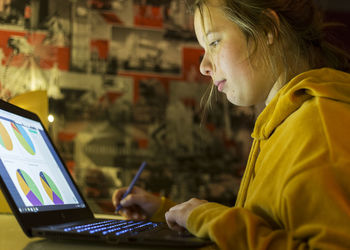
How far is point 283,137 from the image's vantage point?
0.60m

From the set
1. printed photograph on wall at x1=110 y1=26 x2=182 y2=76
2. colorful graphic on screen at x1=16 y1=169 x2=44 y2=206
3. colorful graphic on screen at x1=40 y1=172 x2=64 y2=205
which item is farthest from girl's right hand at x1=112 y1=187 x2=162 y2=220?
printed photograph on wall at x1=110 y1=26 x2=182 y2=76

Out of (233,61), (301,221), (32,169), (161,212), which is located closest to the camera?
(301,221)

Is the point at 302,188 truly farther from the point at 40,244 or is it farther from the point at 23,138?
the point at 23,138

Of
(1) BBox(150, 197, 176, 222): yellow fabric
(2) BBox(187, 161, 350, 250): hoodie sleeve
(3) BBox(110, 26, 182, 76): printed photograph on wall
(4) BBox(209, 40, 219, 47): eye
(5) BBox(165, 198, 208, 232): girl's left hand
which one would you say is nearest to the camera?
(2) BBox(187, 161, 350, 250): hoodie sleeve

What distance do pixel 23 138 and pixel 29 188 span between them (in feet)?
0.47

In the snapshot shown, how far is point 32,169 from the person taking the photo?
0.71 meters

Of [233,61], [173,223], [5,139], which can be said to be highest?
[233,61]

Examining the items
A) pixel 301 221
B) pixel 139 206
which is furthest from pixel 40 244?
pixel 139 206

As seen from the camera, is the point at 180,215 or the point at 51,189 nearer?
the point at 180,215

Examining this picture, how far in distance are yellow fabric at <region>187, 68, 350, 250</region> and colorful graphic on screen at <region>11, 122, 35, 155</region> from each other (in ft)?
1.19

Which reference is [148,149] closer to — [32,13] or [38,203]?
[32,13]

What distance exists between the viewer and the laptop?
51cm

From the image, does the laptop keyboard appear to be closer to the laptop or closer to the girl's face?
the laptop

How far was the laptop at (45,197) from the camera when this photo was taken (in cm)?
51
